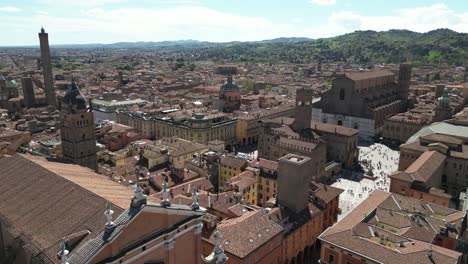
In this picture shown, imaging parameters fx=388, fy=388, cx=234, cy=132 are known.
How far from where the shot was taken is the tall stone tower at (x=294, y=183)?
49125 mm

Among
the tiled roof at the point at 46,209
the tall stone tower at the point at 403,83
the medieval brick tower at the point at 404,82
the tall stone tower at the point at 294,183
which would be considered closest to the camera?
the tiled roof at the point at 46,209

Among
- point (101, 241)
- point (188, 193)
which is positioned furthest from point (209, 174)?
point (101, 241)

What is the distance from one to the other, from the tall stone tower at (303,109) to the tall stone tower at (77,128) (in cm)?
4720

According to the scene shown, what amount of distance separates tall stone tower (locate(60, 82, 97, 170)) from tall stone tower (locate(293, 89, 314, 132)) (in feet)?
155

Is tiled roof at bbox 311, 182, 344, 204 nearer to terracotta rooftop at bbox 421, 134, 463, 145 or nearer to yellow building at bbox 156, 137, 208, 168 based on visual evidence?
yellow building at bbox 156, 137, 208, 168

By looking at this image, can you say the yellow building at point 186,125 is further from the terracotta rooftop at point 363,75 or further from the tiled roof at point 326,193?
the terracotta rooftop at point 363,75

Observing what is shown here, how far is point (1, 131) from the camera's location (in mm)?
83875

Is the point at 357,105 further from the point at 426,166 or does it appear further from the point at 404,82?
the point at 426,166

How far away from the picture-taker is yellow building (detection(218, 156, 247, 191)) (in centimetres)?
6700

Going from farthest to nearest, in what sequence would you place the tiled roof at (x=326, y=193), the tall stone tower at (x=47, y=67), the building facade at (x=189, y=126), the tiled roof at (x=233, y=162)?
1. the tall stone tower at (x=47, y=67)
2. the building facade at (x=189, y=126)
3. the tiled roof at (x=233, y=162)
4. the tiled roof at (x=326, y=193)

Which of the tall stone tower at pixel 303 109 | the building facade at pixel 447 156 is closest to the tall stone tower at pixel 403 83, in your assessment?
the building facade at pixel 447 156

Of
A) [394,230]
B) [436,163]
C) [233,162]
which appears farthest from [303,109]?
[394,230]

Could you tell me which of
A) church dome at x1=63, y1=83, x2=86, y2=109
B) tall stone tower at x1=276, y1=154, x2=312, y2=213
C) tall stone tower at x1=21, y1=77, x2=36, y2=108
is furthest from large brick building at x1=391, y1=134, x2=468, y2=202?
tall stone tower at x1=21, y1=77, x2=36, y2=108

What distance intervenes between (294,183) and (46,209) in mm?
30096
